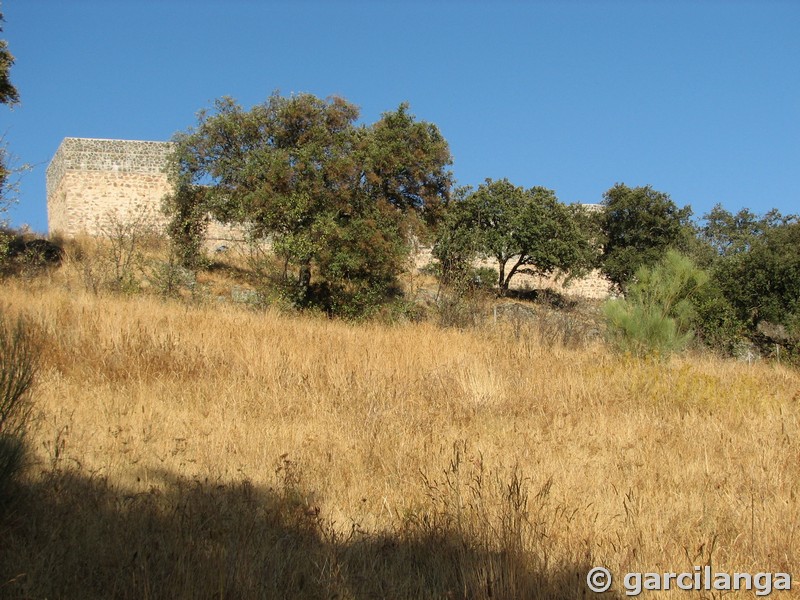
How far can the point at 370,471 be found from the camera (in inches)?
174

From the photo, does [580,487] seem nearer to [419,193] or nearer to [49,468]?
[49,468]

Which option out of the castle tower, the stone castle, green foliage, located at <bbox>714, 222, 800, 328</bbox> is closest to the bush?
green foliage, located at <bbox>714, 222, 800, 328</bbox>

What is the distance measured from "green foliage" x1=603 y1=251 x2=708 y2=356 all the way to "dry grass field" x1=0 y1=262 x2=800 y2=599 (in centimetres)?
226

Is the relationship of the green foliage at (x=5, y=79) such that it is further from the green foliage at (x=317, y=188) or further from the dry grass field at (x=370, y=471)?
the dry grass field at (x=370, y=471)

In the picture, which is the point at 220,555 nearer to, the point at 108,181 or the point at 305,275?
the point at 305,275

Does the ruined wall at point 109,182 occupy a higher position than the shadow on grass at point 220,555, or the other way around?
the ruined wall at point 109,182

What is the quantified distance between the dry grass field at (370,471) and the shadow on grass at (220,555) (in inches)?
0.5

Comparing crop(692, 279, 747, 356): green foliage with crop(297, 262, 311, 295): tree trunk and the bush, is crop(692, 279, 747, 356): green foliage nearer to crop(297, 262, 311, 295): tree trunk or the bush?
crop(297, 262, 311, 295): tree trunk

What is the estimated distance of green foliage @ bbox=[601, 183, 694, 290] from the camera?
29155 millimetres

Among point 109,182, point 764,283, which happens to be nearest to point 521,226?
point 764,283

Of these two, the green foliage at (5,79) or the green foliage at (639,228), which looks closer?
the green foliage at (5,79)

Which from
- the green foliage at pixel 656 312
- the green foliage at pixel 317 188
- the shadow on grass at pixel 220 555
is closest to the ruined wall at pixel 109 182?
the green foliage at pixel 317 188

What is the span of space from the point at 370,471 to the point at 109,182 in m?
23.0

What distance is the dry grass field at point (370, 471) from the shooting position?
9.73 ft
